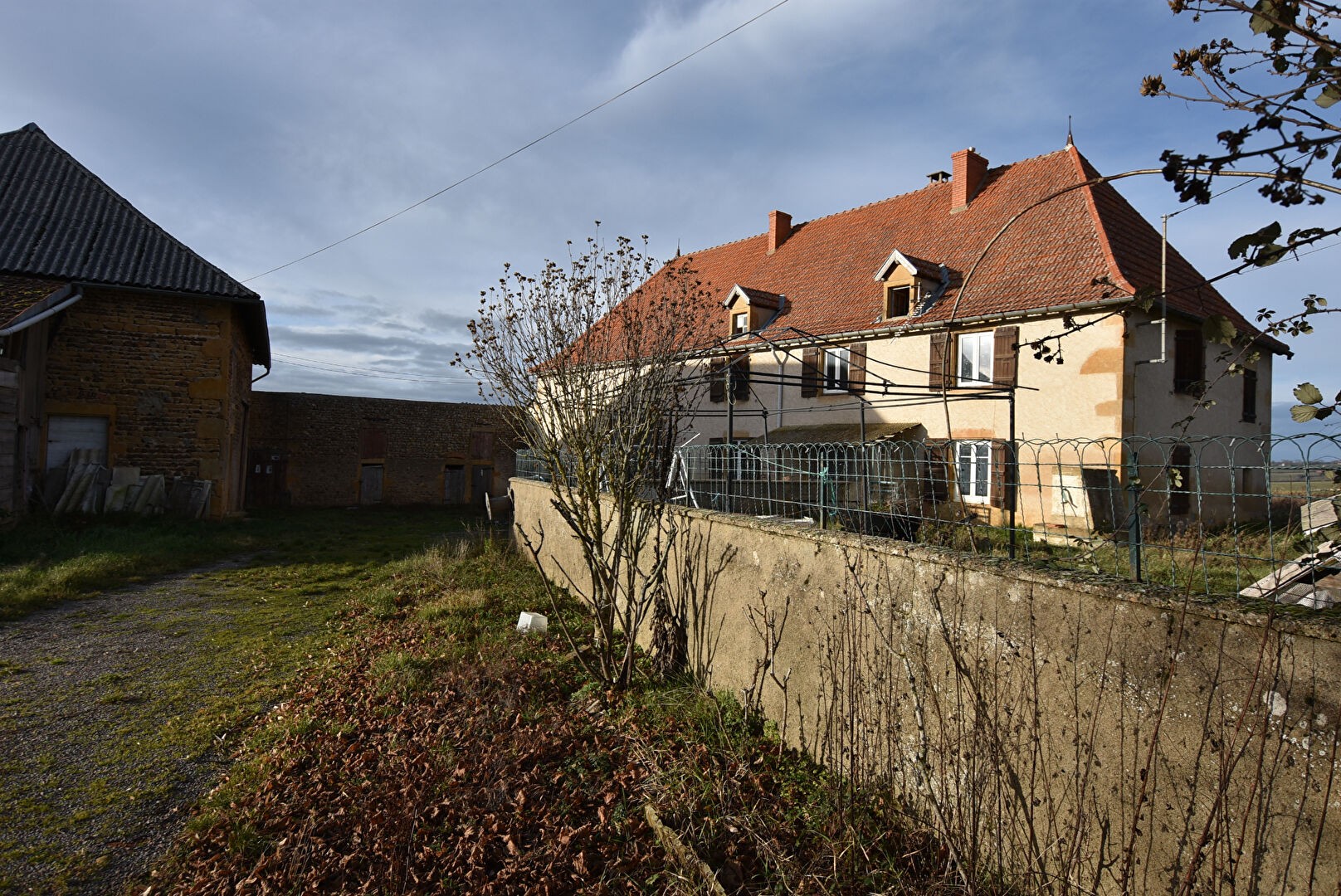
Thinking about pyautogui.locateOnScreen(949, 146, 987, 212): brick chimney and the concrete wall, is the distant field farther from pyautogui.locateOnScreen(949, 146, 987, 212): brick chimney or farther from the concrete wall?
the concrete wall

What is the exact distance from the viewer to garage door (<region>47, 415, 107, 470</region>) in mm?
14055

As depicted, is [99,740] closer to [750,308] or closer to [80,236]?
[80,236]

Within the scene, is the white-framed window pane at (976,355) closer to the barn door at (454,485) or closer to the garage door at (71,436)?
the barn door at (454,485)

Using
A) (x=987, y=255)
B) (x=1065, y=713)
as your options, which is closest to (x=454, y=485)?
(x=987, y=255)

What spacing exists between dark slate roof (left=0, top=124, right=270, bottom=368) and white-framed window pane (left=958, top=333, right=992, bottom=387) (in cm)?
1434

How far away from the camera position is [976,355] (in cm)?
1419

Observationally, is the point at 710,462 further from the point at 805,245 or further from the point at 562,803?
Result: the point at 805,245

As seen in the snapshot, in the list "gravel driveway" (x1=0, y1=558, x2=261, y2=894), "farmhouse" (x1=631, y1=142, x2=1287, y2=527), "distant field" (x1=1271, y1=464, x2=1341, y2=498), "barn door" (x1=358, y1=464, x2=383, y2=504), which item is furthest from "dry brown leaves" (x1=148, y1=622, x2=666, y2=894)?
"barn door" (x1=358, y1=464, x2=383, y2=504)

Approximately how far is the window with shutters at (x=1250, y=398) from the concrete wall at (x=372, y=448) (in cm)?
1765

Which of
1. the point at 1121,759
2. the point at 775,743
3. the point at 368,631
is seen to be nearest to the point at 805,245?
the point at 368,631

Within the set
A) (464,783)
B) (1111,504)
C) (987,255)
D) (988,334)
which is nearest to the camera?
(1111,504)

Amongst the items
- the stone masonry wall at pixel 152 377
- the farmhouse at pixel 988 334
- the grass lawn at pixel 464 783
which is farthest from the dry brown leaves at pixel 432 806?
the stone masonry wall at pixel 152 377

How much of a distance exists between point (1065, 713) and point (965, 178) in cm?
1693

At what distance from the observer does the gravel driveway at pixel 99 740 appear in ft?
12.2
